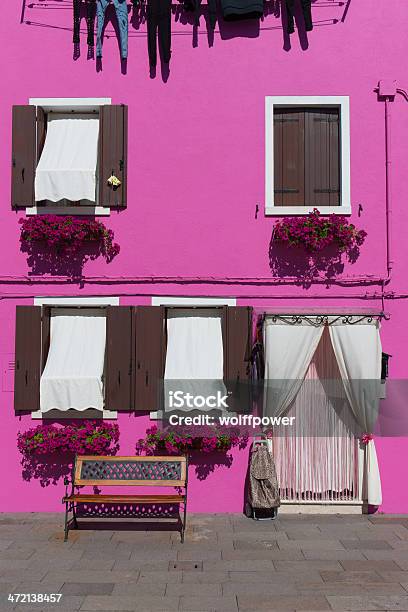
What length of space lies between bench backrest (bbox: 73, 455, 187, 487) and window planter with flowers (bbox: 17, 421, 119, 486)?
1.36 ft

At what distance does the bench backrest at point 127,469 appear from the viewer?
9.77 m

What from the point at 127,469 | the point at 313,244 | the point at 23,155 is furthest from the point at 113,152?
the point at 127,469

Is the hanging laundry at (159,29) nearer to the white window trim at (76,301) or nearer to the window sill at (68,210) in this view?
the window sill at (68,210)

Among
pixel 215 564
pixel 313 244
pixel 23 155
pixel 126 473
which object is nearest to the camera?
pixel 215 564

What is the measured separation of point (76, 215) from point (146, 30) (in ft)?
9.82

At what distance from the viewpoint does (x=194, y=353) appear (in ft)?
34.9

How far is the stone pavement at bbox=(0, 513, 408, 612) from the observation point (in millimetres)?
7098

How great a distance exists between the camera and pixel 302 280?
10711 mm

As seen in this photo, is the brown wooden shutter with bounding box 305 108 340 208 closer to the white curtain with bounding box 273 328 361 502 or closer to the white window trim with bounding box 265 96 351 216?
the white window trim with bounding box 265 96 351 216

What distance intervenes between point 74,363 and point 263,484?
10.5 feet

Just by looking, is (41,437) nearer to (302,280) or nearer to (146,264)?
(146,264)

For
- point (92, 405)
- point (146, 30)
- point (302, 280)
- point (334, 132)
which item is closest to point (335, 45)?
point (334, 132)

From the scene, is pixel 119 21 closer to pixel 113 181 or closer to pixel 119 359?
pixel 113 181

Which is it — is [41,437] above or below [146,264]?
below
